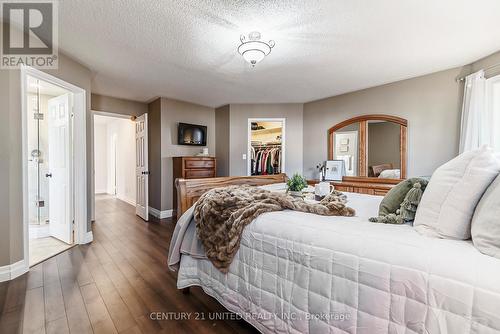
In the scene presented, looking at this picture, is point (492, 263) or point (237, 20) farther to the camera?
point (237, 20)

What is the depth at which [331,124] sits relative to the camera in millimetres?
4543

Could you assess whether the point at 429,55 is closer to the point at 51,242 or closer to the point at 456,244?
the point at 456,244

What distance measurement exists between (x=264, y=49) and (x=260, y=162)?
332 cm

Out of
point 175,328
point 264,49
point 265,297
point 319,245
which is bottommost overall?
point 175,328

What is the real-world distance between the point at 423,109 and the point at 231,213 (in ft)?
11.4

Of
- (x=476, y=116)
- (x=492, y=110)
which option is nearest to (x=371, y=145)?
(x=476, y=116)

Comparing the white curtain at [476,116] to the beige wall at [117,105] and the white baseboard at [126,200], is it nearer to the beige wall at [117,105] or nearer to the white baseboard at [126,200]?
the beige wall at [117,105]

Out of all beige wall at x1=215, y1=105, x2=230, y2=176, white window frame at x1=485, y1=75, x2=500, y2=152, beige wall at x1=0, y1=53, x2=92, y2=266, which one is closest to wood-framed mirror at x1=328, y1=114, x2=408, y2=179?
white window frame at x1=485, y1=75, x2=500, y2=152

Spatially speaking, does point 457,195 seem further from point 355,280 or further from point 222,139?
point 222,139

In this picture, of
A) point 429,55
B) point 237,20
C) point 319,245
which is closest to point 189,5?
point 237,20

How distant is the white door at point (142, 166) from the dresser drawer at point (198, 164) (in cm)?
72

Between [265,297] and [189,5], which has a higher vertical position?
[189,5]

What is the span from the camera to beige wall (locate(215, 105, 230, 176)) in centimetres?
514

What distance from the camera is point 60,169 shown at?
3.16m
